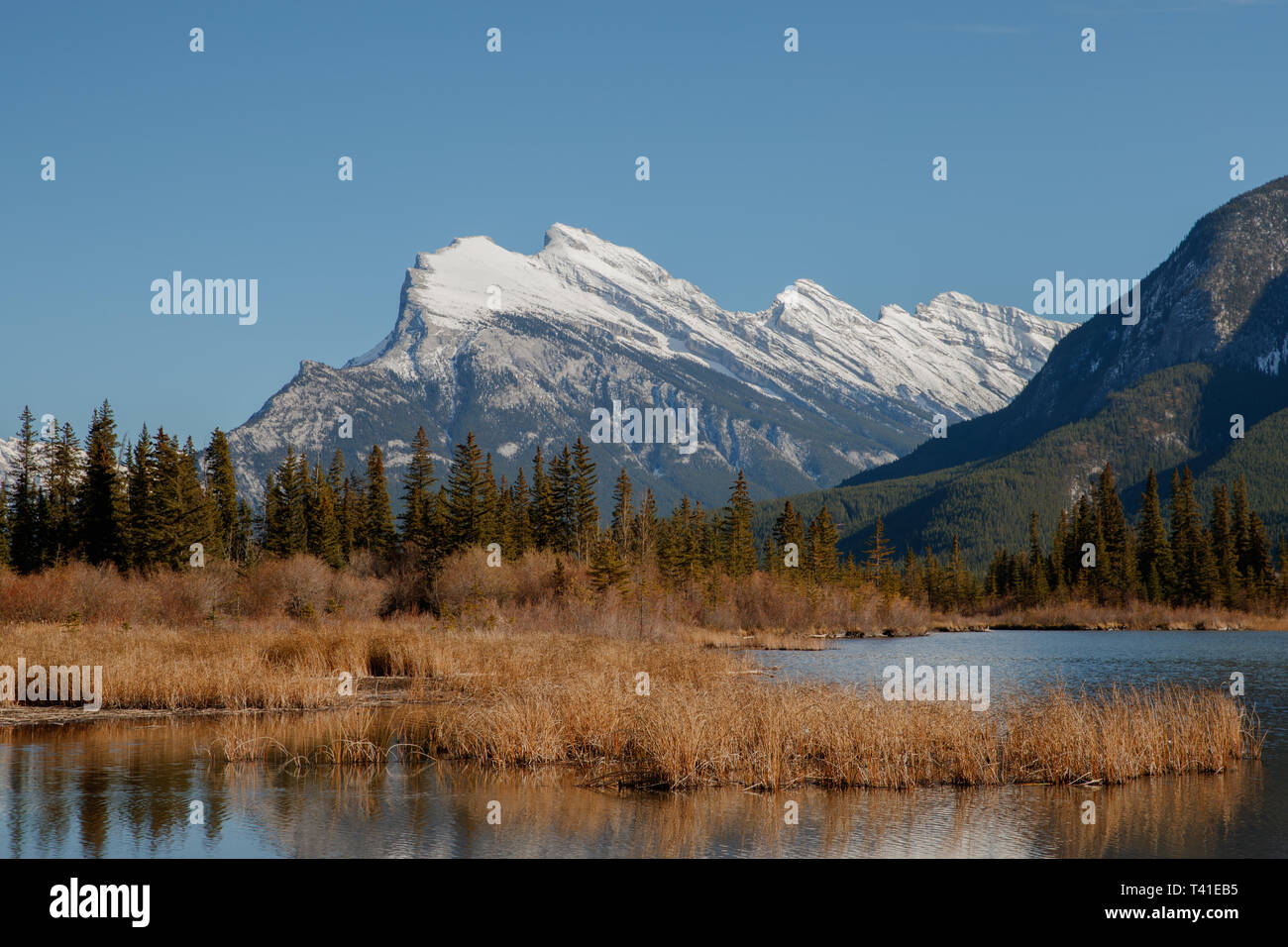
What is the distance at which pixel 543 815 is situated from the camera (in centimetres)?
2083

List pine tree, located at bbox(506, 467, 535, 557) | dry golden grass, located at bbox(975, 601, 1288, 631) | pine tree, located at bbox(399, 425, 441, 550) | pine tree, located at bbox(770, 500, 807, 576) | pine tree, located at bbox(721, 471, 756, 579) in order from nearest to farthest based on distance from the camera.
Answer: pine tree, located at bbox(399, 425, 441, 550)
pine tree, located at bbox(506, 467, 535, 557)
dry golden grass, located at bbox(975, 601, 1288, 631)
pine tree, located at bbox(721, 471, 756, 579)
pine tree, located at bbox(770, 500, 807, 576)

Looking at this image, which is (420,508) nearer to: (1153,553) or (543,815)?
(1153,553)

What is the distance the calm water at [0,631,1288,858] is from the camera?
18562 millimetres

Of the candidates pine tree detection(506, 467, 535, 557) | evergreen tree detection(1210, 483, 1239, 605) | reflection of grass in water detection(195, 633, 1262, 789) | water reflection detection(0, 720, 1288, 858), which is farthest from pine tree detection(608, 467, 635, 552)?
water reflection detection(0, 720, 1288, 858)

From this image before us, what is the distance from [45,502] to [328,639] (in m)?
70.6

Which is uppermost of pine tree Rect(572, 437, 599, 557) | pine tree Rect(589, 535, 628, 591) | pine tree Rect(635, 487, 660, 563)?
pine tree Rect(572, 437, 599, 557)

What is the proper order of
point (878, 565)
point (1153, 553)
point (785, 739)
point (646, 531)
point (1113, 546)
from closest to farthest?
point (785, 739)
point (646, 531)
point (1153, 553)
point (1113, 546)
point (878, 565)

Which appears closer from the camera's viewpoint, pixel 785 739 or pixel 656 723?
pixel 656 723

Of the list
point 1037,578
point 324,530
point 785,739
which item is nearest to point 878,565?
point 1037,578

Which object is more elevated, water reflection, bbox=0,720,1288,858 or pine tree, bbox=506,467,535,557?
pine tree, bbox=506,467,535,557

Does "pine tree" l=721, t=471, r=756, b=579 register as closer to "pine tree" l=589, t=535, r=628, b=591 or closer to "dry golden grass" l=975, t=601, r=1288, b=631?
"dry golden grass" l=975, t=601, r=1288, b=631

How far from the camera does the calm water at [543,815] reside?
60.9 feet
